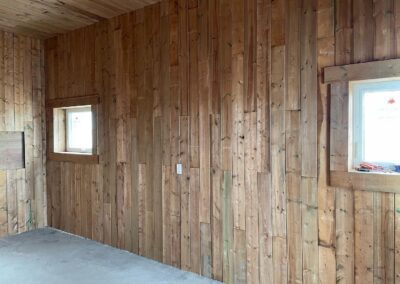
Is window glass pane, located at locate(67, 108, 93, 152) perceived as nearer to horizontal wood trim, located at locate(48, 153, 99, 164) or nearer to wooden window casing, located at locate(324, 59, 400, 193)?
horizontal wood trim, located at locate(48, 153, 99, 164)

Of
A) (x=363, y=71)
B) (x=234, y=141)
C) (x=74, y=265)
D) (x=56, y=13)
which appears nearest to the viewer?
(x=363, y=71)

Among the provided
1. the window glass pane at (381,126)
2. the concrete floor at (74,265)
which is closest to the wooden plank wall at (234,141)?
the concrete floor at (74,265)

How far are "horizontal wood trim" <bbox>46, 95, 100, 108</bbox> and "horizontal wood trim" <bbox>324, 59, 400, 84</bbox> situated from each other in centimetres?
293

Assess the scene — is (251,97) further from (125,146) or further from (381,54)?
(125,146)

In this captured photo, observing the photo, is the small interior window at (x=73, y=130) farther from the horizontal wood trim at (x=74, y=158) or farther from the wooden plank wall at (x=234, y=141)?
the wooden plank wall at (x=234, y=141)

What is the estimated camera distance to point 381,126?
247 cm

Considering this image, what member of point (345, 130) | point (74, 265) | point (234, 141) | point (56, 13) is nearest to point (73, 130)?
point (56, 13)

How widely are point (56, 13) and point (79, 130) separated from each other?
64.6 inches

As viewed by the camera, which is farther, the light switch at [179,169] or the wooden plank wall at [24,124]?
the wooden plank wall at [24,124]

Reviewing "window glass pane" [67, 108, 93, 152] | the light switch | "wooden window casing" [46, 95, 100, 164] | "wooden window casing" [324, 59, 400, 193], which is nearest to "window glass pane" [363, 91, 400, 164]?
"wooden window casing" [324, 59, 400, 193]

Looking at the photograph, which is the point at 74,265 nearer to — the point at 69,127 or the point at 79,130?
the point at 79,130

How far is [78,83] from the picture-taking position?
452 cm

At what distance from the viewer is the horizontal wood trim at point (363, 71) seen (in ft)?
7.45

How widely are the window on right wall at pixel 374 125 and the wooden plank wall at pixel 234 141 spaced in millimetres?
208
